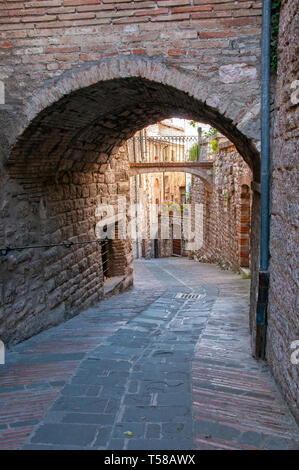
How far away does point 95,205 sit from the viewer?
719 centimetres

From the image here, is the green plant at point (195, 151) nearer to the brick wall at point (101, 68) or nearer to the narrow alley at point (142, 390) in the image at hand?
the narrow alley at point (142, 390)

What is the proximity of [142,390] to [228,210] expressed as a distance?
28.4 feet

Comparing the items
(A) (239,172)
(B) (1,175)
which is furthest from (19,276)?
(A) (239,172)

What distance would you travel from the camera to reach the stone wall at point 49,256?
14.1ft

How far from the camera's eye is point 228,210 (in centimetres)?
1125

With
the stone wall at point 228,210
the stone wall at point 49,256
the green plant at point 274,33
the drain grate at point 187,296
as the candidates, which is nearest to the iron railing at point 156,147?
the stone wall at point 228,210

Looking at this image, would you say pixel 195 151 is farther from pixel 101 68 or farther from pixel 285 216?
pixel 285 216

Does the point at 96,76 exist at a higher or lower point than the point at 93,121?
higher

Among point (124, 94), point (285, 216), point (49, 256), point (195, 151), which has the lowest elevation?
point (49, 256)

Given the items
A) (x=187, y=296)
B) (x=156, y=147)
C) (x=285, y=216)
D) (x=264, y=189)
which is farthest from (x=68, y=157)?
(x=156, y=147)

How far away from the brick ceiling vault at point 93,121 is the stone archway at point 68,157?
0.01 m

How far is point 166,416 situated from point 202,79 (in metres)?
2.77

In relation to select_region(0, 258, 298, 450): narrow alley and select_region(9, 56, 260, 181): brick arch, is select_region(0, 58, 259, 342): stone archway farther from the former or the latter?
select_region(0, 258, 298, 450): narrow alley

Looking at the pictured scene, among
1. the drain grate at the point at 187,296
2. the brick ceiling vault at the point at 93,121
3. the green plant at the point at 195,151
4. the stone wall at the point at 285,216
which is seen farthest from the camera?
the green plant at the point at 195,151
